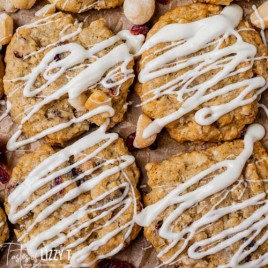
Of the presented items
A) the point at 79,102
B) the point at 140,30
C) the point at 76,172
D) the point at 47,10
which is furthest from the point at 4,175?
the point at 140,30

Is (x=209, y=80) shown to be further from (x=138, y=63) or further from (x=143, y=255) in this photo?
(x=143, y=255)

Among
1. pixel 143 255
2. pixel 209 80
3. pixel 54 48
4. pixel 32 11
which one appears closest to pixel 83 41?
pixel 54 48

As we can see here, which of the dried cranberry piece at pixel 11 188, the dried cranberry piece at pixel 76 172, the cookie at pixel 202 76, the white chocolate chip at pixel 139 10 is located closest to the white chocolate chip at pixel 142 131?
the cookie at pixel 202 76

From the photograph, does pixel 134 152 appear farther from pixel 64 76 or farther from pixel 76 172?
pixel 64 76

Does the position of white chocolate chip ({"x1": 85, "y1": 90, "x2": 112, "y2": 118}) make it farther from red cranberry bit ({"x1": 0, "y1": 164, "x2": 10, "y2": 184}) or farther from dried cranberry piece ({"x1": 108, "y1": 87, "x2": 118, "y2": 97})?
red cranberry bit ({"x1": 0, "y1": 164, "x2": 10, "y2": 184})

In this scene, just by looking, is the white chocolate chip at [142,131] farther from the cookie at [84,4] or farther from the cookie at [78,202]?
the cookie at [84,4]

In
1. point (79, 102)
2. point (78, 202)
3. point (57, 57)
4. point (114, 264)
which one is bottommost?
point (114, 264)
